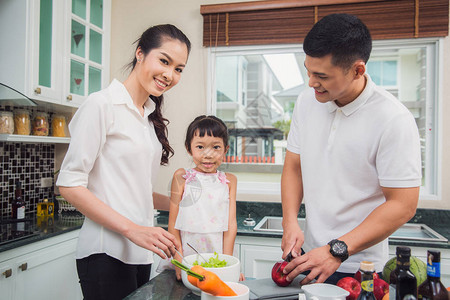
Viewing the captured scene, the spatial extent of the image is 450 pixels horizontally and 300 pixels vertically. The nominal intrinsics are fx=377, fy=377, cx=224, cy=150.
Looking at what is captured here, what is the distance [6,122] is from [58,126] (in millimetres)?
535

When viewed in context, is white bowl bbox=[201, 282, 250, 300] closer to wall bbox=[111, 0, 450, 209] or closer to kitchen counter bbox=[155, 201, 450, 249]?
kitchen counter bbox=[155, 201, 450, 249]

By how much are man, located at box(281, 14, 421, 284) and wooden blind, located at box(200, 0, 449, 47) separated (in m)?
1.44

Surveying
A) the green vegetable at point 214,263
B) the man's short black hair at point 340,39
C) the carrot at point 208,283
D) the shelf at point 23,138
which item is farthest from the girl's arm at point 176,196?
the shelf at point 23,138

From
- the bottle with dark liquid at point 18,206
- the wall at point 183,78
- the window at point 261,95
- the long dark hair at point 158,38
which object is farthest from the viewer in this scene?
the wall at point 183,78

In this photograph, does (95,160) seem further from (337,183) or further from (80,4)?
(80,4)

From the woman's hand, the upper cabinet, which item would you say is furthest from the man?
the upper cabinet

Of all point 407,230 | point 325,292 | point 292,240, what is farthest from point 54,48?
point 407,230

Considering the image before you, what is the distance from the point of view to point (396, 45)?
268 cm

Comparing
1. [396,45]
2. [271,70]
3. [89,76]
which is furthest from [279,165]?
[89,76]

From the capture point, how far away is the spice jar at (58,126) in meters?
2.67

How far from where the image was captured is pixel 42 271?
2055 mm

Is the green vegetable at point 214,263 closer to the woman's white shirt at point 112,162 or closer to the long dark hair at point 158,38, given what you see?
the woman's white shirt at point 112,162

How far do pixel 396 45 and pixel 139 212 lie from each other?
2.26 meters

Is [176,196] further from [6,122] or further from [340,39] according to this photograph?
[6,122]
